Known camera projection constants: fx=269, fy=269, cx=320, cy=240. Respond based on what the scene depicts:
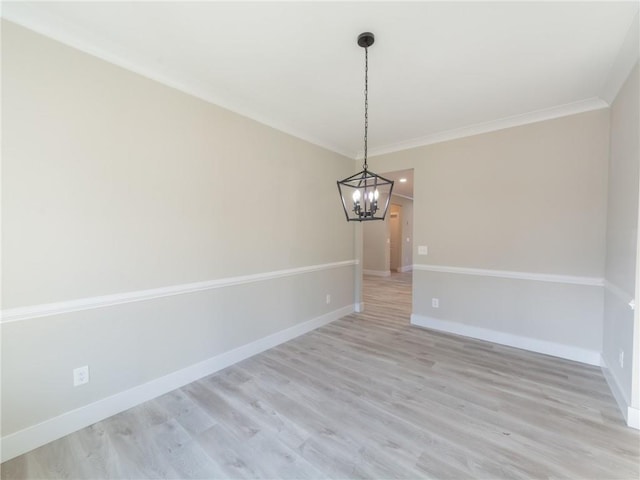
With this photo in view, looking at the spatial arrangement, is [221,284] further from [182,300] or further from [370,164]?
[370,164]

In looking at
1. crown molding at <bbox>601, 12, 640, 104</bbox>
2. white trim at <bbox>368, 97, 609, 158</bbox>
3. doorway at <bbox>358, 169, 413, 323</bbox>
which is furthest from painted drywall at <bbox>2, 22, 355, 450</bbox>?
doorway at <bbox>358, 169, 413, 323</bbox>

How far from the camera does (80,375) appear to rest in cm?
189

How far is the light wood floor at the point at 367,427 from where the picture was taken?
1572 millimetres

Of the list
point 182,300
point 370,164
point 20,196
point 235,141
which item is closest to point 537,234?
point 370,164

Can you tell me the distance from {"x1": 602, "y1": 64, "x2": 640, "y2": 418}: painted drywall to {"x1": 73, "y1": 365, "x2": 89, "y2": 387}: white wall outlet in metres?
3.84

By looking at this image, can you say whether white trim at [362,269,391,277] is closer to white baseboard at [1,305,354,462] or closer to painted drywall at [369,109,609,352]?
painted drywall at [369,109,609,352]

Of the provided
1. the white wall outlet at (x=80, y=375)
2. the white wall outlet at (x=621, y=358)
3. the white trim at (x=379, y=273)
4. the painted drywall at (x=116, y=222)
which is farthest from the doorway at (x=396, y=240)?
the white wall outlet at (x=80, y=375)

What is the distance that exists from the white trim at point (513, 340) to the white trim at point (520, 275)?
2.27 ft

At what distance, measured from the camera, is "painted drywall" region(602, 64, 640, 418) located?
6.39 ft

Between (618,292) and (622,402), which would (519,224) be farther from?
(622,402)

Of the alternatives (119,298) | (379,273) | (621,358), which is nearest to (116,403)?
(119,298)

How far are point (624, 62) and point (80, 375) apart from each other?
4637mm

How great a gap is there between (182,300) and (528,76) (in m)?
3.62

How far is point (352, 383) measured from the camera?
2459 millimetres
